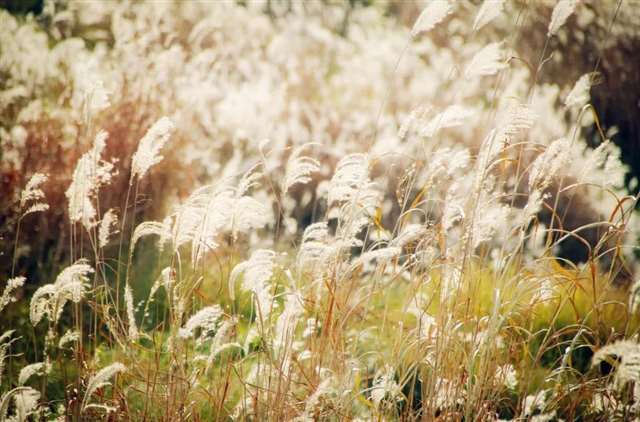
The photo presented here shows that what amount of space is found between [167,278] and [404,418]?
90 centimetres

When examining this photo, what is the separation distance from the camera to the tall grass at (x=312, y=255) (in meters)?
2.05

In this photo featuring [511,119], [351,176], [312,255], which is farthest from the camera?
[312,255]

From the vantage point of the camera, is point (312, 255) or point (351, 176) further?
point (312, 255)

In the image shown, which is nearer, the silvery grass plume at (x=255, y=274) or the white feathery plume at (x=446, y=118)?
the silvery grass plume at (x=255, y=274)

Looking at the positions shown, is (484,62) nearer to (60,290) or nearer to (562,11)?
(562,11)

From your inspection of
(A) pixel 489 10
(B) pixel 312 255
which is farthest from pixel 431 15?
(B) pixel 312 255

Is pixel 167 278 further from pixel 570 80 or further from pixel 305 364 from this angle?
pixel 570 80

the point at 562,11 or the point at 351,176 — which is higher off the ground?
the point at 562,11

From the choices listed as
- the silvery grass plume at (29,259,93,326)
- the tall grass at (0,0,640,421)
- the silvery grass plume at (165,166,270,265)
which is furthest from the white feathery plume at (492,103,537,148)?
the silvery grass plume at (29,259,93,326)

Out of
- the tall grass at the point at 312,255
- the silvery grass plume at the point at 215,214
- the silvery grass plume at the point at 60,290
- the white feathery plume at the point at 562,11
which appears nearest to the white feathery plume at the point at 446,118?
the tall grass at the point at 312,255

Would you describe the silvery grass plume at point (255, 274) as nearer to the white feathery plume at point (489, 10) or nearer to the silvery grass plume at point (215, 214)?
the silvery grass plume at point (215, 214)

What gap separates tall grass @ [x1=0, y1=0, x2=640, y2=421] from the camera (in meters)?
2.05

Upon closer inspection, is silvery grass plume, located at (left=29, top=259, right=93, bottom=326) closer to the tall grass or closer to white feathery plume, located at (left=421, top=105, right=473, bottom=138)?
the tall grass

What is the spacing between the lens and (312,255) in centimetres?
261
